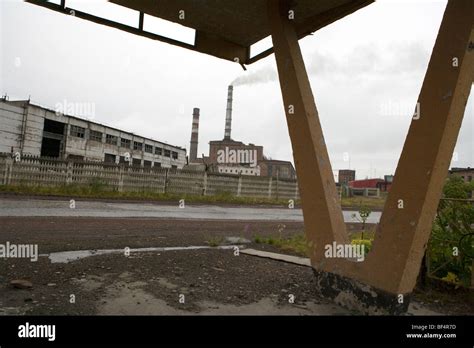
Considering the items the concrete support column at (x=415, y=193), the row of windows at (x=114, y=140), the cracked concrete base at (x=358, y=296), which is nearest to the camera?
the concrete support column at (x=415, y=193)

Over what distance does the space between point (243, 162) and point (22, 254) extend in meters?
58.7

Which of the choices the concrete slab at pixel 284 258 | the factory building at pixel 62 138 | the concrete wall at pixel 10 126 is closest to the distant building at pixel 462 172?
the concrete slab at pixel 284 258

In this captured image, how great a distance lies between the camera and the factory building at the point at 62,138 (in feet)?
119

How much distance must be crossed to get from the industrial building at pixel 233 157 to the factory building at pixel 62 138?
9098 millimetres

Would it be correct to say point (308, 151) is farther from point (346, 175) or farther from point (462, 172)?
point (346, 175)

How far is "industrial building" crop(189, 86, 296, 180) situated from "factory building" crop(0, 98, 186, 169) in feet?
29.8

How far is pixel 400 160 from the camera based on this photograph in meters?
3.22

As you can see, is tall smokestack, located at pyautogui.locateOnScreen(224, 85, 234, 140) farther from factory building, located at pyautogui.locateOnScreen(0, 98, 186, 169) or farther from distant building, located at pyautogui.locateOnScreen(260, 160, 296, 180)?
distant building, located at pyautogui.locateOnScreen(260, 160, 296, 180)

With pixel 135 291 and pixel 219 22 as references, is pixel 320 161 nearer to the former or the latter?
pixel 135 291

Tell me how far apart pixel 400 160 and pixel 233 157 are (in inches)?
2377

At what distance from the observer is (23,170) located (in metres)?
17.3

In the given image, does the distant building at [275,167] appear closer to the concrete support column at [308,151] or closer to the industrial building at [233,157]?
the industrial building at [233,157]

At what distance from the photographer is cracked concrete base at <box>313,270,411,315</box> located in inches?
121
